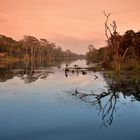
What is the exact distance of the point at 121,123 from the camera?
12969mm

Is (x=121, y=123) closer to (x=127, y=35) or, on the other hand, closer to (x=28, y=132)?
(x=28, y=132)

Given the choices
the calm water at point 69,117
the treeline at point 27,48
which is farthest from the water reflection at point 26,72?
the treeline at point 27,48

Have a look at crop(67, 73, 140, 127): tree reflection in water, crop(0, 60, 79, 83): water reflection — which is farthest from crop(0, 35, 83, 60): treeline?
crop(67, 73, 140, 127): tree reflection in water

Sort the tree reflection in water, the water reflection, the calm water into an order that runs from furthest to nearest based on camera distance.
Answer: the water reflection → the tree reflection in water → the calm water

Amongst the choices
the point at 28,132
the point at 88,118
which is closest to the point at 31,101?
the point at 88,118

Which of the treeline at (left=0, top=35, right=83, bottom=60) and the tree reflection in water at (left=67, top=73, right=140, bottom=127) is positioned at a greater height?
the treeline at (left=0, top=35, right=83, bottom=60)

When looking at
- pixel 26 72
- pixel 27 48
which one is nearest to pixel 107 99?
pixel 26 72

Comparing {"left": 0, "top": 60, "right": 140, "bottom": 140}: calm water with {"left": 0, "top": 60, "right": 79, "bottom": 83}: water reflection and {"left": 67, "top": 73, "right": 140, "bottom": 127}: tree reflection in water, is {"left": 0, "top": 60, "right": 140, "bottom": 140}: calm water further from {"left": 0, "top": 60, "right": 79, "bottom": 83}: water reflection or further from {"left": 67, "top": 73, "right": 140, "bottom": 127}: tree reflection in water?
{"left": 0, "top": 60, "right": 79, "bottom": 83}: water reflection

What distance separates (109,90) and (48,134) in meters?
12.7

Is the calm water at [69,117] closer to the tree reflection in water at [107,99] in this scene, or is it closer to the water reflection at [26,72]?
the tree reflection in water at [107,99]

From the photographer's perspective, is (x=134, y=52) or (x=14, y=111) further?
(x=134, y=52)

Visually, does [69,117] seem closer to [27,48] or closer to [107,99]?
[107,99]

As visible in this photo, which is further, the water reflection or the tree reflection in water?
Result: the water reflection

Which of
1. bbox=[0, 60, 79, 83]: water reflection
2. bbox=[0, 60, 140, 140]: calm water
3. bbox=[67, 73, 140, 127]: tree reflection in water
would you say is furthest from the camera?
bbox=[0, 60, 79, 83]: water reflection
